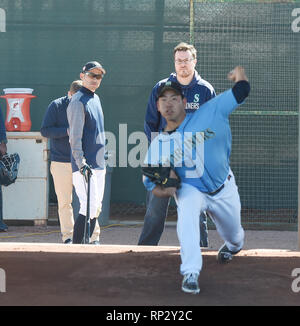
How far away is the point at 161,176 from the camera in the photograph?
447cm

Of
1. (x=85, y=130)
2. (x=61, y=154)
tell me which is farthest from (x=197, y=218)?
(x=61, y=154)

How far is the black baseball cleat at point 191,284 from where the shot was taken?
4.29 metres

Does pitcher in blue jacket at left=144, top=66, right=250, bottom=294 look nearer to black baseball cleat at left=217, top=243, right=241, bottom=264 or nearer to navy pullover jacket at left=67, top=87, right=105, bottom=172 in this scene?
black baseball cleat at left=217, top=243, right=241, bottom=264

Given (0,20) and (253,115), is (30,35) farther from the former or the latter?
(253,115)

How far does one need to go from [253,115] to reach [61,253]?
518cm

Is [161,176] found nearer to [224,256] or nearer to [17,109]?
[224,256]

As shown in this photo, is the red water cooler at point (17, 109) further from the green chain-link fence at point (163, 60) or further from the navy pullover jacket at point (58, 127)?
the navy pullover jacket at point (58, 127)

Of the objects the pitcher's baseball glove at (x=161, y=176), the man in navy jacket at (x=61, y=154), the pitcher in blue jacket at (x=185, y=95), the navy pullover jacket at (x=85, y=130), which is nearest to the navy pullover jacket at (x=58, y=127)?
the man in navy jacket at (x=61, y=154)

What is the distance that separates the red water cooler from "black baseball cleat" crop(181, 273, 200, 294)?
5.20 meters

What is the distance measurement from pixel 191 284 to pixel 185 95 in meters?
1.83

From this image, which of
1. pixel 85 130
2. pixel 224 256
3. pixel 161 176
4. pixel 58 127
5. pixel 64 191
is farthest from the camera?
pixel 64 191

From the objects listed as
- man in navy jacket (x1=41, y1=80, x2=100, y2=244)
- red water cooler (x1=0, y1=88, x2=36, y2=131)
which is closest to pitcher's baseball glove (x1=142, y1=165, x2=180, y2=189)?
man in navy jacket (x1=41, y1=80, x2=100, y2=244)

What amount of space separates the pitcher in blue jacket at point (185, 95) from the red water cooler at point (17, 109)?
3629 millimetres

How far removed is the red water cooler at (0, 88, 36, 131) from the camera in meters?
9.05
